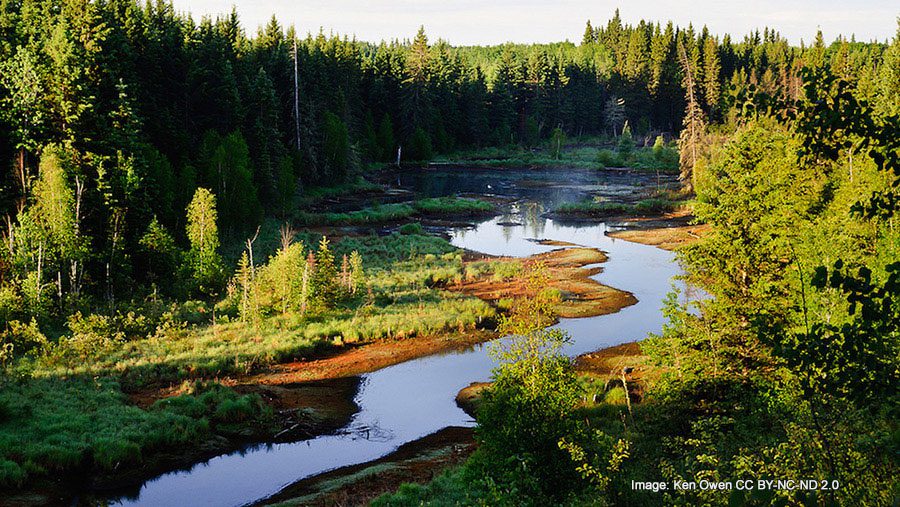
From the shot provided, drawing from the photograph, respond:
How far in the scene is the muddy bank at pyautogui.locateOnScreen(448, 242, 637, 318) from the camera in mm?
34781

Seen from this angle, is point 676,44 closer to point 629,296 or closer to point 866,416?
point 629,296

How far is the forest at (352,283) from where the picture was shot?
26.6ft

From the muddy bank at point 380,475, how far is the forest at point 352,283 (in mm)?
1376

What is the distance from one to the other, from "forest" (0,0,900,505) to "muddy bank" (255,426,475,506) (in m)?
1.38

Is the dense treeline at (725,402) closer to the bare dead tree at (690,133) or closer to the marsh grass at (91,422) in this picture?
the marsh grass at (91,422)

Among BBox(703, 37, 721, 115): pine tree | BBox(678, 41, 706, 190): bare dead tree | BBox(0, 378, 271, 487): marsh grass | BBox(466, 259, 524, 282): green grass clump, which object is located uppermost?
BBox(703, 37, 721, 115): pine tree

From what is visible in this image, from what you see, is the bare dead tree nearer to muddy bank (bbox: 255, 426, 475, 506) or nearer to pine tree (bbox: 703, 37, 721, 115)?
pine tree (bbox: 703, 37, 721, 115)

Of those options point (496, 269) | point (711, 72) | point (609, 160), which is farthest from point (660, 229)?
point (711, 72)

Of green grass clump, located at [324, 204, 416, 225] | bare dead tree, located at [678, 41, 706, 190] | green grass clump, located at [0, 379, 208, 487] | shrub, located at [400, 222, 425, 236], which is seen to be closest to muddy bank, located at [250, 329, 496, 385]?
green grass clump, located at [0, 379, 208, 487]

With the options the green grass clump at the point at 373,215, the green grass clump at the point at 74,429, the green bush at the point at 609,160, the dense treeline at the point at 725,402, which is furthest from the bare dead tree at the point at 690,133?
the green grass clump at the point at 74,429

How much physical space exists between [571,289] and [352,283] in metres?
11.7

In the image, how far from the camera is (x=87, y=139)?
108 ft

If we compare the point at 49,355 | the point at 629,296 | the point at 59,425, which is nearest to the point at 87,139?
the point at 49,355

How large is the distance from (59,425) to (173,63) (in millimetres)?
38577
